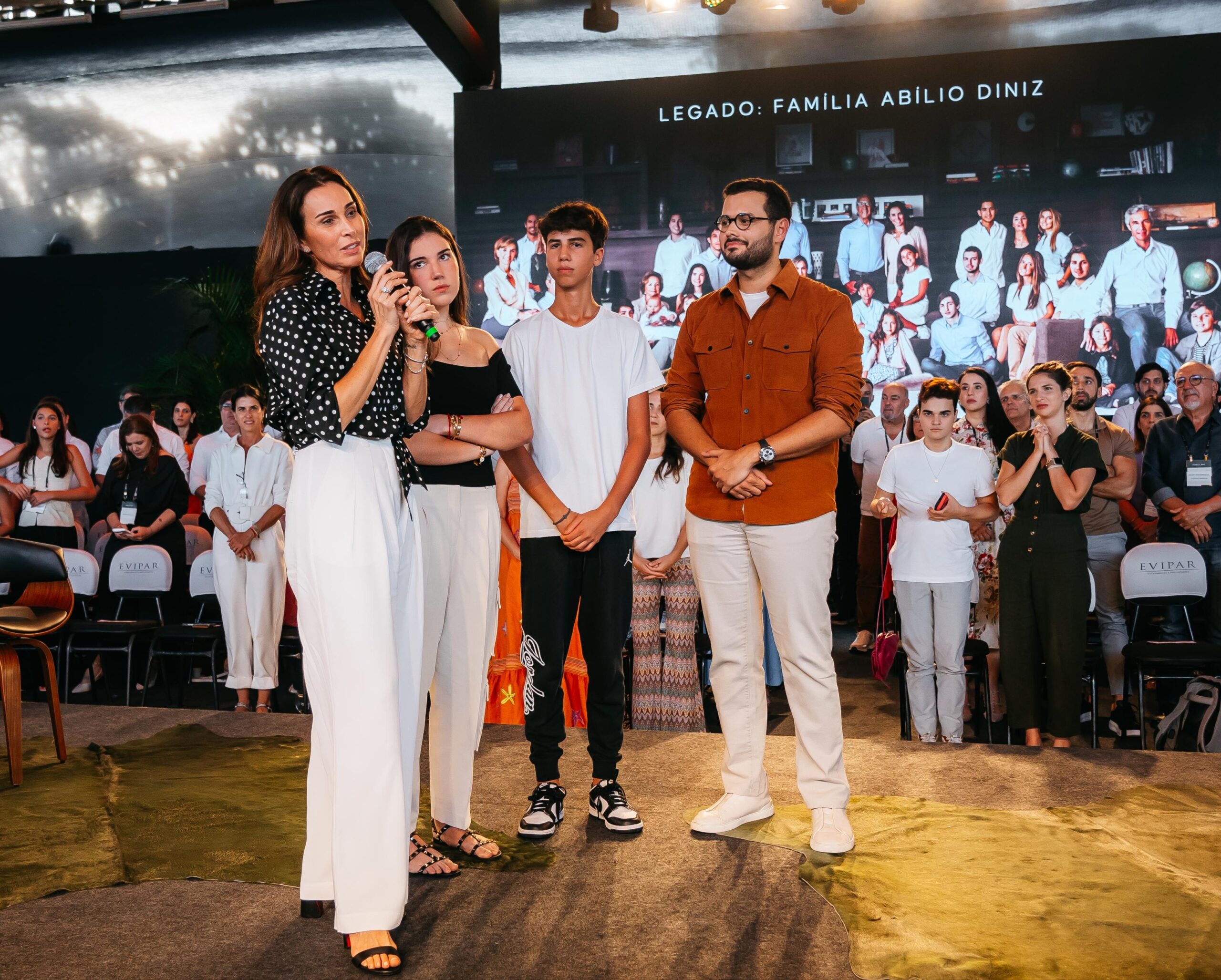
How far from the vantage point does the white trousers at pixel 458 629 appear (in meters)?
2.68

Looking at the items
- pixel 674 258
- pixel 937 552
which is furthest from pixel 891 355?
pixel 937 552

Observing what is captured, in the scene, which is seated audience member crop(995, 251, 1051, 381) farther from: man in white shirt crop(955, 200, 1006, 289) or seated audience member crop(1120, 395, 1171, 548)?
seated audience member crop(1120, 395, 1171, 548)

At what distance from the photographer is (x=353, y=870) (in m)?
2.12

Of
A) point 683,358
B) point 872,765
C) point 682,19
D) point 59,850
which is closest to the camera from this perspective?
point 59,850

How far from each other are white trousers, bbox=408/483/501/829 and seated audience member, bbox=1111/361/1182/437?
207 inches

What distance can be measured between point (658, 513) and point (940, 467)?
1.27 meters

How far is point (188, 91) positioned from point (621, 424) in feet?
33.5

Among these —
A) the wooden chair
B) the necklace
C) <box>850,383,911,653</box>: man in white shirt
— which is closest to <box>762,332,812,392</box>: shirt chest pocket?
the necklace

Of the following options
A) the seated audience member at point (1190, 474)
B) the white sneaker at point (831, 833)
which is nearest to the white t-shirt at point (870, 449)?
the seated audience member at point (1190, 474)

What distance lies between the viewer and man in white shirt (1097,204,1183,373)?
7973mm

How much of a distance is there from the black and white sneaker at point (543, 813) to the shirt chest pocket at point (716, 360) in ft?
4.19

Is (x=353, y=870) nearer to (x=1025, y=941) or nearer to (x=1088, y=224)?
(x=1025, y=941)

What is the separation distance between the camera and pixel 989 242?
8289mm

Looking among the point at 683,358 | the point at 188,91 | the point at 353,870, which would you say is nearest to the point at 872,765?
the point at 683,358
